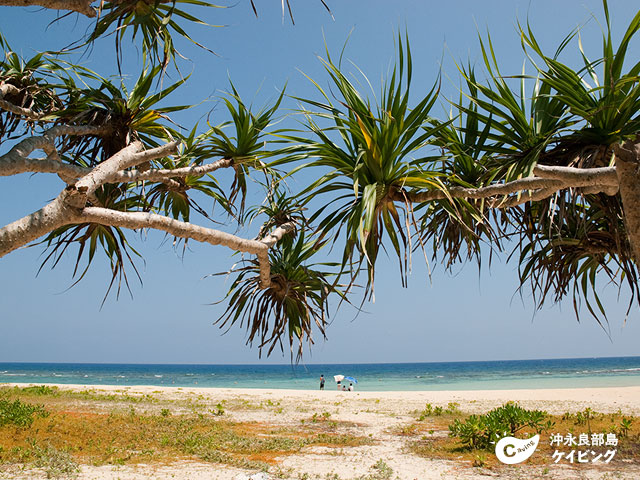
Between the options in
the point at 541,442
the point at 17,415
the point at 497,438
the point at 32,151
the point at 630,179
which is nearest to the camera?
the point at 630,179

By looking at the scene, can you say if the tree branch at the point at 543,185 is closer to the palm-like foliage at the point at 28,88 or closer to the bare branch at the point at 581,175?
the bare branch at the point at 581,175

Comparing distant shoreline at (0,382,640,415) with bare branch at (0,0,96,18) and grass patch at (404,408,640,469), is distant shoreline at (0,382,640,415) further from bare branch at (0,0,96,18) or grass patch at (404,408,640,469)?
bare branch at (0,0,96,18)

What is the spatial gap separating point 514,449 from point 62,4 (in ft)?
18.6

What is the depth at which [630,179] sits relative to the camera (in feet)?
8.25

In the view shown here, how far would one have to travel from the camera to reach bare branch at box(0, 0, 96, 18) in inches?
101

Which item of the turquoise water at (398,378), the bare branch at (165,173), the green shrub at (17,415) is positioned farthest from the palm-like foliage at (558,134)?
the turquoise water at (398,378)

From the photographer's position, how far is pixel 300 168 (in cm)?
289

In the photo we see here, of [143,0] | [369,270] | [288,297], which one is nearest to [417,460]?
[288,297]

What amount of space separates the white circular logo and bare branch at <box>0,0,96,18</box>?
17.2 ft

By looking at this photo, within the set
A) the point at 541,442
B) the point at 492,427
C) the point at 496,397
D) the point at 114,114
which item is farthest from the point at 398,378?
the point at 114,114

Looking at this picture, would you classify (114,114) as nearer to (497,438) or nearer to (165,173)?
(165,173)

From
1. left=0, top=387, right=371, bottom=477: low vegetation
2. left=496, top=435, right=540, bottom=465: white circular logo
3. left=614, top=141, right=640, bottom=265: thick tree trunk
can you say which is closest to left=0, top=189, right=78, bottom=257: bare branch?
left=0, top=387, right=371, bottom=477: low vegetation

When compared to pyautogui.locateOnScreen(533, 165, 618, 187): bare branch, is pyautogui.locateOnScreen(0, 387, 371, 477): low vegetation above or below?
below

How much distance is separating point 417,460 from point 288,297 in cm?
225
